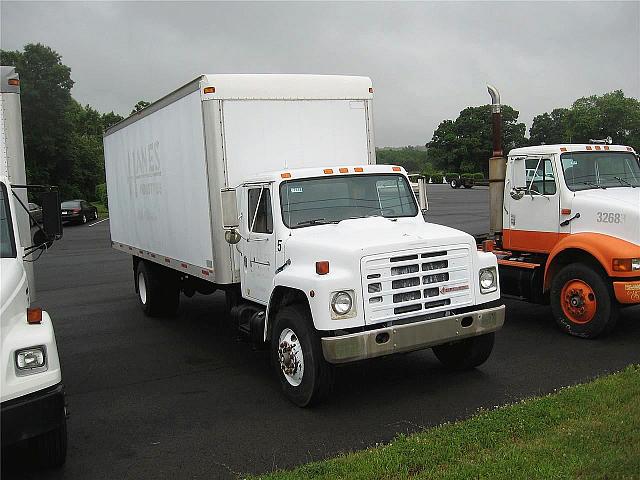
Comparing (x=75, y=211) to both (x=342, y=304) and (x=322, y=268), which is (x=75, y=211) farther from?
(x=342, y=304)

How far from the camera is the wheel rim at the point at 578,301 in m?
8.34

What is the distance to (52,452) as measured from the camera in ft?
16.4

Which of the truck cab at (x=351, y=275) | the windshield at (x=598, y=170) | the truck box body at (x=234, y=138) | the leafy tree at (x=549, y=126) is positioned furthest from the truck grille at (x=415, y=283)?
the leafy tree at (x=549, y=126)

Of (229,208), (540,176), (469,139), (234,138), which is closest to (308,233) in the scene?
(229,208)

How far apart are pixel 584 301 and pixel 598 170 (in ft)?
6.63

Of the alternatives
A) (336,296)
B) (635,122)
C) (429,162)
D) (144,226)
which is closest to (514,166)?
(336,296)

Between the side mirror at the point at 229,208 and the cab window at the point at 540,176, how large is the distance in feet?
14.9

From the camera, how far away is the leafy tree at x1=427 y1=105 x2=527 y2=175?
9456cm

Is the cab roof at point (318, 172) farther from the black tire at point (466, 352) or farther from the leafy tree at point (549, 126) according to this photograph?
the leafy tree at point (549, 126)

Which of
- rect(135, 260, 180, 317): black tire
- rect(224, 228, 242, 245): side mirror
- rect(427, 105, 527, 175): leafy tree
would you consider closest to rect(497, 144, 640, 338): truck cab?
rect(224, 228, 242, 245): side mirror

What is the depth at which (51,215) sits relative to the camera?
604 cm

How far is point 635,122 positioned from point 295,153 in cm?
8389

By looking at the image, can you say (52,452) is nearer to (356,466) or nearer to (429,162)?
(356,466)

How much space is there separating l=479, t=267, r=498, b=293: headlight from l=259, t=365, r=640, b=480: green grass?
1.20 meters
